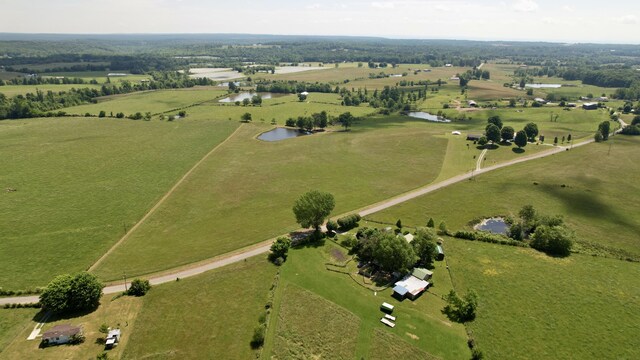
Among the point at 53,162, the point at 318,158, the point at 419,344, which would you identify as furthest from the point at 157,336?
the point at 53,162

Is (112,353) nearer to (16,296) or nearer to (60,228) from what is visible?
(16,296)

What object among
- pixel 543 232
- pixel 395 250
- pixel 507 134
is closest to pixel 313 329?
pixel 395 250

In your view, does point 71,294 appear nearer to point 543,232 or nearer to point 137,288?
point 137,288

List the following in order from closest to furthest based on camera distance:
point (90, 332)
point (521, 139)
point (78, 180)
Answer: point (90, 332), point (78, 180), point (521, 139)

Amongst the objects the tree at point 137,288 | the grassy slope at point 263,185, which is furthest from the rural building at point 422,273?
the tree at point 137,288

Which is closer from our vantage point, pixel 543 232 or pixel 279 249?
pixel 279 249

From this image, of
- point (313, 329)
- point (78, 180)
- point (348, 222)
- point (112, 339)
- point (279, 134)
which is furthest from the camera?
point (279, 134)

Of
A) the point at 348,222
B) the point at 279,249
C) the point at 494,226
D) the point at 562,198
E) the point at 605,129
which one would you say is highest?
the point at 605,129

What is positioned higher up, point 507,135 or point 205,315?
point 507,135
